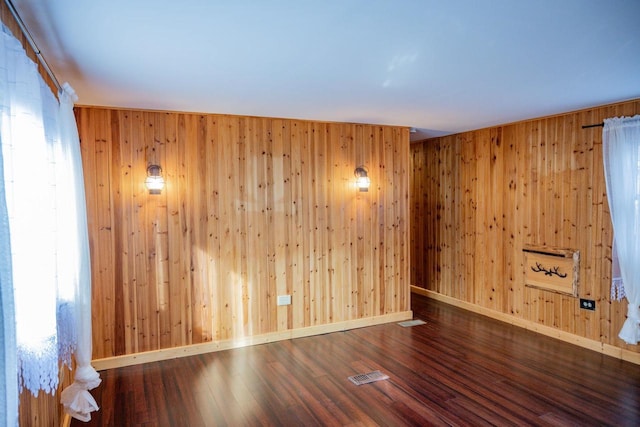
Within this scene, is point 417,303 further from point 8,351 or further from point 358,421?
point 8,351

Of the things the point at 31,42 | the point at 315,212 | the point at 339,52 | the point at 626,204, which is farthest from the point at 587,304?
the point at 31,42

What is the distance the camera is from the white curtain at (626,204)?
143 inches

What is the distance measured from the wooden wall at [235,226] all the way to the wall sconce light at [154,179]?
0.28 ft

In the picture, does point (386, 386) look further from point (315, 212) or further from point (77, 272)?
point (77, 272)

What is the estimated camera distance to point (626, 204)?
3699 millimetres

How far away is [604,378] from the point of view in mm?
3477

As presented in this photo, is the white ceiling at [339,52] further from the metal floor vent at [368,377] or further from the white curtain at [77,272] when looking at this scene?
the metal floor vent at [368,377]

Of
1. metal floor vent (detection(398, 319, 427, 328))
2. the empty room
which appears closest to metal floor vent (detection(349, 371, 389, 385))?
the empty room

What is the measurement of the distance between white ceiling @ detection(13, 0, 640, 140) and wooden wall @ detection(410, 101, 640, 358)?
77cm

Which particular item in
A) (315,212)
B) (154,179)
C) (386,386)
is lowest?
(386,386)

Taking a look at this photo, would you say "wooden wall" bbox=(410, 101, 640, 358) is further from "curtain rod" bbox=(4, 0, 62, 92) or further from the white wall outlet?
"curtain rod" bbox=(4, 0, 62, 92)

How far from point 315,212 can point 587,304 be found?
305cm

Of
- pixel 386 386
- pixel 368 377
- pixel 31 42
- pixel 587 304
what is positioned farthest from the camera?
pixel 587 304

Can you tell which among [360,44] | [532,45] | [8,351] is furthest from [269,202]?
[8,351]
